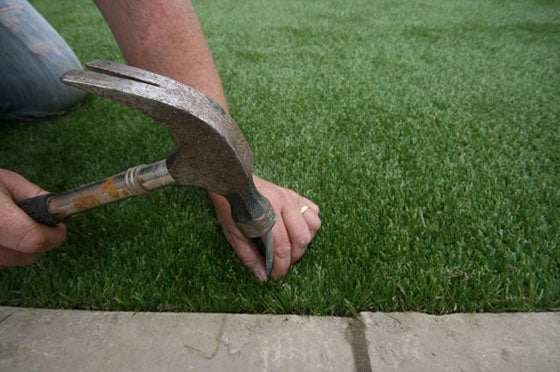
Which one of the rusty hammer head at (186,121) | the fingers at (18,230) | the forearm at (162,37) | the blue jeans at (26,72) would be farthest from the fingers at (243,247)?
the blue jeans at (26,72)

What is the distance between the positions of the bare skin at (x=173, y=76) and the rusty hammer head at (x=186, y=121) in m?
0.34

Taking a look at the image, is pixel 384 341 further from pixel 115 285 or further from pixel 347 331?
pixel 115 285

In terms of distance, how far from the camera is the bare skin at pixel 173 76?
112cm

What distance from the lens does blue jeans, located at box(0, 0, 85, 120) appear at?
8.06 ft

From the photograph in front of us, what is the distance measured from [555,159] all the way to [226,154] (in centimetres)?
193

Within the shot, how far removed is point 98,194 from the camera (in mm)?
1018

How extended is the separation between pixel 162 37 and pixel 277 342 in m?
1.13

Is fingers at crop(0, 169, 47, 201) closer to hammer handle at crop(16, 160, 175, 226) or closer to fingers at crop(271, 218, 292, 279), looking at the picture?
hammer handle at crop(16, 160, 175, 226)

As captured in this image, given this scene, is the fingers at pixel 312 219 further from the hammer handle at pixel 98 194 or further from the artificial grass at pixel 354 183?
the hammer handle at pixel 98 194

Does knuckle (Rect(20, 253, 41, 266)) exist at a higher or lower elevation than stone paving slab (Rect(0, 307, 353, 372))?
higher

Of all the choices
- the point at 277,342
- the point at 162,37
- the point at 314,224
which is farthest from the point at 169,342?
the point at 162,37

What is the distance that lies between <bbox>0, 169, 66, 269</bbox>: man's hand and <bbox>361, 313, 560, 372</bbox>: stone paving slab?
110 cm

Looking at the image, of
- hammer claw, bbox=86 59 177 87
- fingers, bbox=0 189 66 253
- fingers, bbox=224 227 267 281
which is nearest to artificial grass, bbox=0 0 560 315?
fingers, bbox=224 227 267 281

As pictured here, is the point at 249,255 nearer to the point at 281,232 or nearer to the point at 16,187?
the point at 281,232
